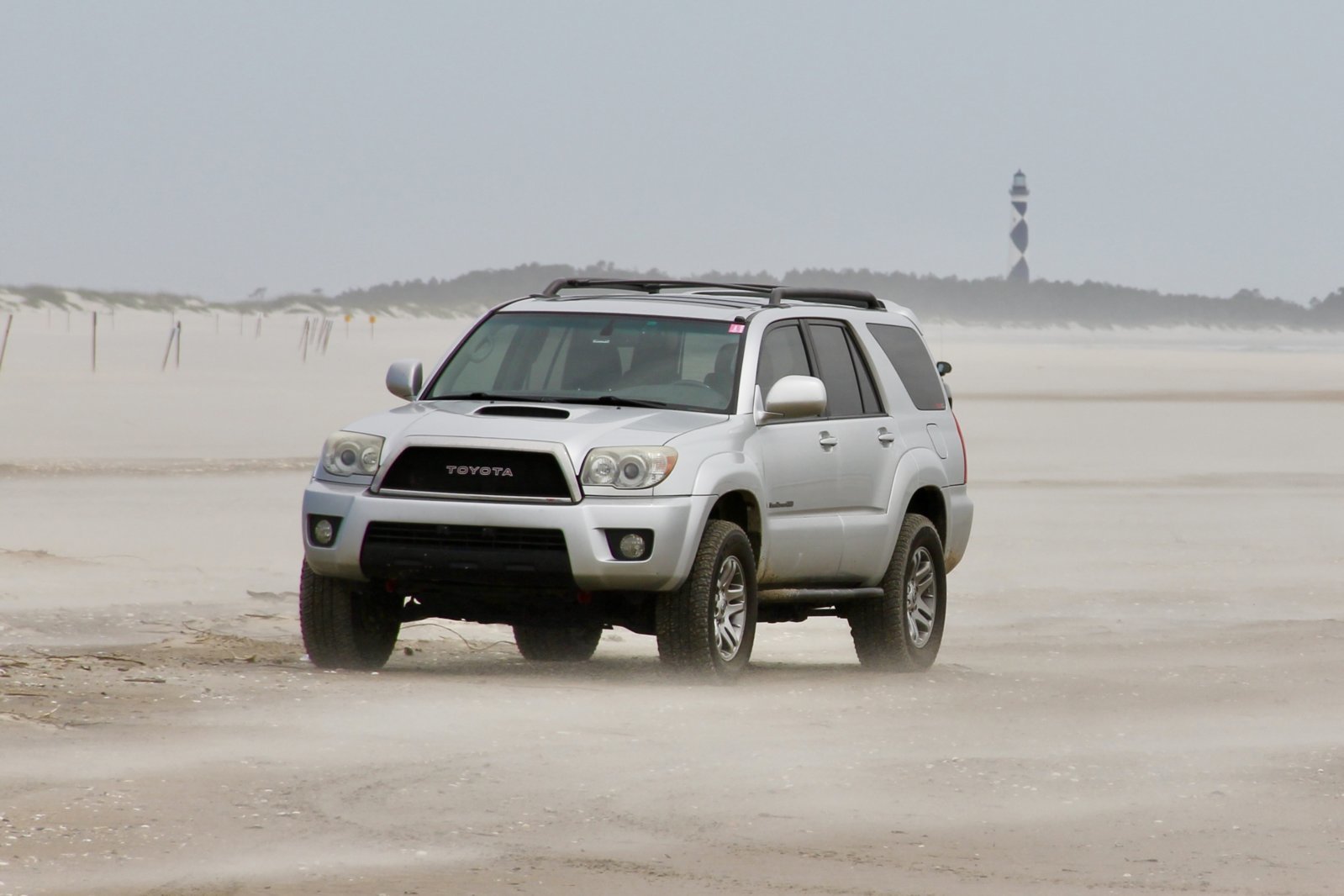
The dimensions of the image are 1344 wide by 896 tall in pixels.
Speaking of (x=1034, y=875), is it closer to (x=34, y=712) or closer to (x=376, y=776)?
(x=376, y=776)

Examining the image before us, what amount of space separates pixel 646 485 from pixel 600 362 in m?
1.17

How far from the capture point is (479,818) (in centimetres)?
781

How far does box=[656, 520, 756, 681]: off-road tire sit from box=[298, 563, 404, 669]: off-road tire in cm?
135

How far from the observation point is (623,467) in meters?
10.9

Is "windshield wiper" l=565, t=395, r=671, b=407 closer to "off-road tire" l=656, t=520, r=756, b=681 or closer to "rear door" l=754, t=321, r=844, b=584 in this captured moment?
"rear door" l=754, t=321, r=844, b=584

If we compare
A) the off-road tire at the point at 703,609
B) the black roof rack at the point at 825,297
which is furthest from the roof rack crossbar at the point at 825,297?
the off-road tire at the point at 703,609

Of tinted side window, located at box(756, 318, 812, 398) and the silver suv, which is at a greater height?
tinted side window, located at box(756, 318, 812, 398)

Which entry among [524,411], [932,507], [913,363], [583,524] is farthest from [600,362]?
[932,507]

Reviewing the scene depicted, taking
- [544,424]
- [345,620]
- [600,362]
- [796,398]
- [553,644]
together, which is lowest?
[553,644]

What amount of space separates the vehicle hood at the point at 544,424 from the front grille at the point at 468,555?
388 millimetres

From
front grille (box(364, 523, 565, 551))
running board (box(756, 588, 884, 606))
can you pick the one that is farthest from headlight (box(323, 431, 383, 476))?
running board (box(756, 588, 884, 606))

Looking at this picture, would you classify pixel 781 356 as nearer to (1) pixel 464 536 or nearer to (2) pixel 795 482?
(2) pixel 795 482

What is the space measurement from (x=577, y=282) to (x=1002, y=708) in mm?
3451

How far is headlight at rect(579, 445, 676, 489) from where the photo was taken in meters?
10.9
